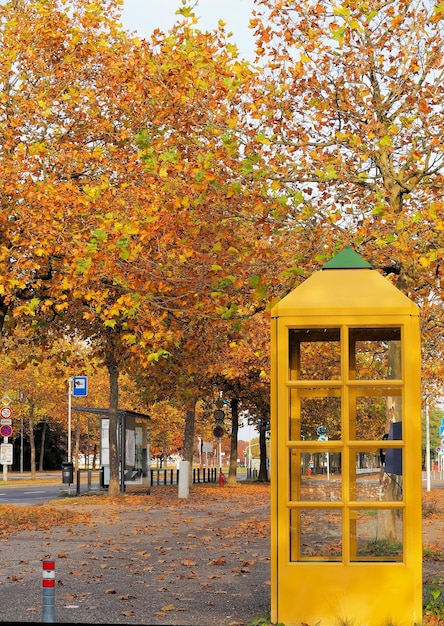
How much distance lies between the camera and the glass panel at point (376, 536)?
8.83 meters

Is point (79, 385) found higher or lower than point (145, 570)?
higher

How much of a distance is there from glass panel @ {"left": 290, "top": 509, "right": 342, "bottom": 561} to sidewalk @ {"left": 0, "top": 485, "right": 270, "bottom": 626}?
0.96 metres

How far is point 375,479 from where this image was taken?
922cm

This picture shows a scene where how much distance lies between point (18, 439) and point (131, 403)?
23277mm

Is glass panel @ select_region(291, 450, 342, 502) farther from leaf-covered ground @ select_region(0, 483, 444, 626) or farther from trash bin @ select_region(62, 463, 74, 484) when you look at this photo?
trash bin @ select_region(62, 463, 74, 484)

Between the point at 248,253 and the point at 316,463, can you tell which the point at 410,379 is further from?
the point at 248,253

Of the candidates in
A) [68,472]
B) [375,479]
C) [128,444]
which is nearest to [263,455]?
[68,472]

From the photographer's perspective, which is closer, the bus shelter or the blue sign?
the bus shelter

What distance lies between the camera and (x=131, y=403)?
239ft

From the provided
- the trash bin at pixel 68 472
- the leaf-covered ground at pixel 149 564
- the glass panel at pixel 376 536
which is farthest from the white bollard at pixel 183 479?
the glass panel at pixel 376 536

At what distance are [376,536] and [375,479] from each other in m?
0.46

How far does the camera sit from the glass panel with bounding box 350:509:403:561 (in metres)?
8.83

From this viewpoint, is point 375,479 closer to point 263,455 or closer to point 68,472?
point 68,472

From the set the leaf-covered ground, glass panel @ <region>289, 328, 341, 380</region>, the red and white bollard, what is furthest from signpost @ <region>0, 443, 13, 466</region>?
the red and white bollard
